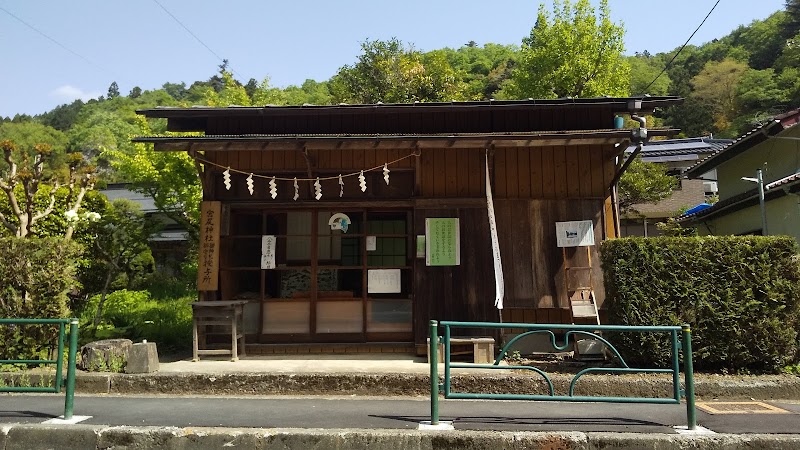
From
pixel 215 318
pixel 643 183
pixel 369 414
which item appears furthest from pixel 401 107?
pixel 643 183

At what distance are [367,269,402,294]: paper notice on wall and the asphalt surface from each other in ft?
9.60

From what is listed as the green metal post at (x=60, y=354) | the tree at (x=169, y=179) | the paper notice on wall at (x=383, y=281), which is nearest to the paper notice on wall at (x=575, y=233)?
the paper notice on wall at (x=383, y=281)

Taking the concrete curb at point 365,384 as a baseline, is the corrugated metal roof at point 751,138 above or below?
above

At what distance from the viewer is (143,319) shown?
40.5 ft

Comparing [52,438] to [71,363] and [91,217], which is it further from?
[91,217]

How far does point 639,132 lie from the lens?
8.44 m

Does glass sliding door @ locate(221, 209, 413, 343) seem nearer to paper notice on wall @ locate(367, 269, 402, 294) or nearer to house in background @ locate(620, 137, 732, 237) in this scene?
paper notice on wall @ locate(367, 269, 402, 294)

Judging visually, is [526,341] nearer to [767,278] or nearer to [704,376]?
[704,376]

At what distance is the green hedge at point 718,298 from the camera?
290 inches

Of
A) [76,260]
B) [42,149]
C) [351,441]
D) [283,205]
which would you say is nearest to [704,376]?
[351,441]

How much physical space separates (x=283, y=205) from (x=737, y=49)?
63.9m

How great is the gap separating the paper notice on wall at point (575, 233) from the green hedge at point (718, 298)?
5.58 feet

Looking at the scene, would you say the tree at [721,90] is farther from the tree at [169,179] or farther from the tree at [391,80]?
the tree at [169,179]

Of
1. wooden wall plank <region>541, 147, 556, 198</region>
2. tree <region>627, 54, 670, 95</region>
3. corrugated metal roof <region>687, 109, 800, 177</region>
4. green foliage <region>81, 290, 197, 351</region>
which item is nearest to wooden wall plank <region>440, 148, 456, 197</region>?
wooden wall plank <region>541, 147, 556, 198</region>
